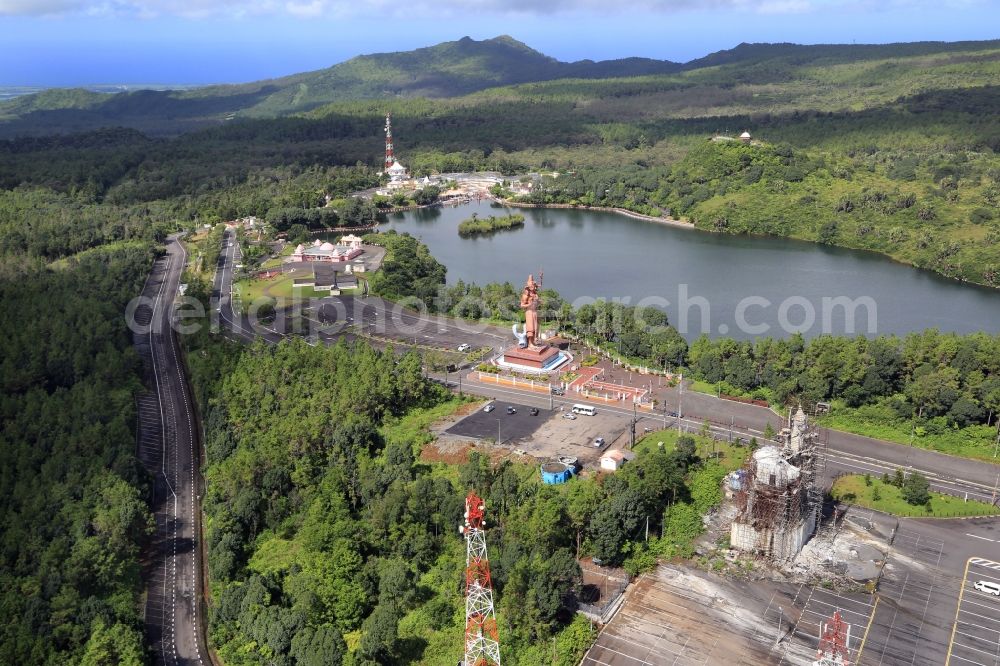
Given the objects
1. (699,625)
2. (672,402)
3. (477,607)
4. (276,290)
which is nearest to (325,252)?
(276,290)

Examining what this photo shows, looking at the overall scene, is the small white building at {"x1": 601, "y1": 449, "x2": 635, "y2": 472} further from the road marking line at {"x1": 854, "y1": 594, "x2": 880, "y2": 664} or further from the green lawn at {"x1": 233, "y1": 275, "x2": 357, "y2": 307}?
the green lawn at {"x1": 233, "y1": 275, "x2": 357, "y2": 307}

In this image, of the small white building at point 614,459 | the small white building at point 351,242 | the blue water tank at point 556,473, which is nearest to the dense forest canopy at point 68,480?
the blue water tank at point 556,473

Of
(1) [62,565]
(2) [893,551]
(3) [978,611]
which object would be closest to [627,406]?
(2) [893,551]

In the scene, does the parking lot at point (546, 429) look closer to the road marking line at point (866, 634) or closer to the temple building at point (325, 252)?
the road marking line at point (866, 634)

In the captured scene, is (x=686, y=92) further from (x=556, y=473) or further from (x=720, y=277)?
(x=556, y=473)

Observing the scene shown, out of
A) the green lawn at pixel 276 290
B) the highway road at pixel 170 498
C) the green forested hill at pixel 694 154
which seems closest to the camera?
the highway road at pixel 170 498

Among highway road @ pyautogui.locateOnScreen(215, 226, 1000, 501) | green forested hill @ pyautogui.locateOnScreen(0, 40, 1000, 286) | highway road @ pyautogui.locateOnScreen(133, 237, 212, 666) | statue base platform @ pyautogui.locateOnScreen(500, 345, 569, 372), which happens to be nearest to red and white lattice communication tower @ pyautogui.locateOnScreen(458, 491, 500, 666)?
highway road @ pyautogui.locateOnScreen(133, 237, 212, 666)

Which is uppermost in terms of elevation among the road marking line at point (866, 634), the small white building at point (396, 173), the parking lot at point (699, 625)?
the small white building at point (396, 173)
